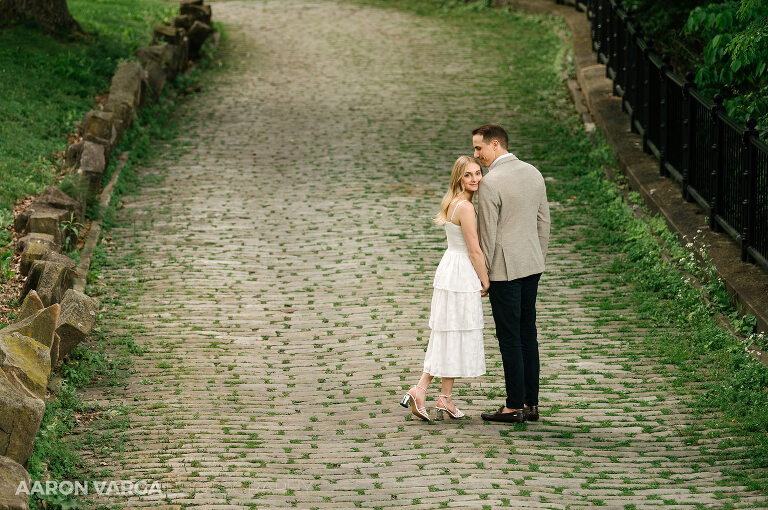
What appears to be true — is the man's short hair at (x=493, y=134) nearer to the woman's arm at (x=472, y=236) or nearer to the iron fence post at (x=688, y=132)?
the woman's arm at (x=472, y=236)

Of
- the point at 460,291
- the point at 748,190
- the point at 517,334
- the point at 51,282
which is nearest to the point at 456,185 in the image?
the point at 460,291

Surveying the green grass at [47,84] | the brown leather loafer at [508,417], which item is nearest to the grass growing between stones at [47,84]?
the green grass at [47,84]

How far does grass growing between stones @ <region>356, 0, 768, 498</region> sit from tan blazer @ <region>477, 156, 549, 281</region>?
177cm

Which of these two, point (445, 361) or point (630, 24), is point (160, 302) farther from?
point (630, 24)

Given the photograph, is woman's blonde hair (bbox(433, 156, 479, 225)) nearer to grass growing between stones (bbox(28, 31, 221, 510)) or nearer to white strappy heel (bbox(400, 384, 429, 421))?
white strappy heel (bbox(400, 384, 429, 421))

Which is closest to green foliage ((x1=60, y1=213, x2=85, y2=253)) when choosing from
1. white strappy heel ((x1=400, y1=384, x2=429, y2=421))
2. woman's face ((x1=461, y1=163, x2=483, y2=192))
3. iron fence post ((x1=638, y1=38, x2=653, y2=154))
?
white strappy heel ((x1=400, y1=384, x2=429, y2=421))

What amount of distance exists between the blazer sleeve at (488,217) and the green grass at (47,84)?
6544mm

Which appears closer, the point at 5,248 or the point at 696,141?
the point at 5,248

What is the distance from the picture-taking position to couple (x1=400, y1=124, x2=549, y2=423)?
8.29 meters

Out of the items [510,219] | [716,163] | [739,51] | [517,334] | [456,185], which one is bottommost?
[517,334]

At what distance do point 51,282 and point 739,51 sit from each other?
22.7ft

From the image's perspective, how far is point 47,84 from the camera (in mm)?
17109

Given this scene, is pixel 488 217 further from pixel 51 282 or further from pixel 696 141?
pixel 696 141

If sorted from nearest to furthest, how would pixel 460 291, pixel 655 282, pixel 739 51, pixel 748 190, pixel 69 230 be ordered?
pixel 460 291 < pixel 748 190 < pixel 739 51 < pixel 655 282 < pixel 69 230
